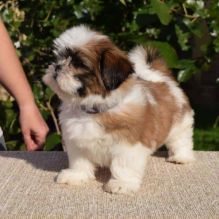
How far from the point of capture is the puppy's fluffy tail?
2.79m

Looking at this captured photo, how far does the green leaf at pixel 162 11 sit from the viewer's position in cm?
320

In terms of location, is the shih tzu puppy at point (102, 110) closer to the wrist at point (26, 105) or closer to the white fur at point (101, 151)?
the white fur at point (101, 151)

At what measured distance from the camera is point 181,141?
9.12ft

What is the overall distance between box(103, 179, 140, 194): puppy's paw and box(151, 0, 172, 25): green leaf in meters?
1.27

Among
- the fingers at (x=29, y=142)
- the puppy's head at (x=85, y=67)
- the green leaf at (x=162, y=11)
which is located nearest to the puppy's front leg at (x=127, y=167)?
the puppy's head at (x=85, y=67)

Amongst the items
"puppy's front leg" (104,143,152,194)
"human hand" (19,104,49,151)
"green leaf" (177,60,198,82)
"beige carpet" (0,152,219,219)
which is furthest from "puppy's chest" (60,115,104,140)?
"green leaf" (177,60,198,82)

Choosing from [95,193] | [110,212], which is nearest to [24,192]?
[95,193]

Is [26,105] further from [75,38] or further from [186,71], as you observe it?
[186,71]

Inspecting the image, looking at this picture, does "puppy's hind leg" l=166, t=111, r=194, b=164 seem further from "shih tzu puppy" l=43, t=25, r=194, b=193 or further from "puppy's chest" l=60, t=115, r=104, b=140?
"puppy's chest" l=60, t=115, r=104, b=140

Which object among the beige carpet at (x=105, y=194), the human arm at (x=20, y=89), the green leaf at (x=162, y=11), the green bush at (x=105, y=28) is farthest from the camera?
the green bush at (x=105, y=28)

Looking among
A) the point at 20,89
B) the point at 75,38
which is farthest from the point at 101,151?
the point at 20,89

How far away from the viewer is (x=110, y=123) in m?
2.22

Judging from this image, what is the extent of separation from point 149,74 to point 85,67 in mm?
712

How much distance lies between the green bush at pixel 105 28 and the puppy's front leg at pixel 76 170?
45.1 inches
